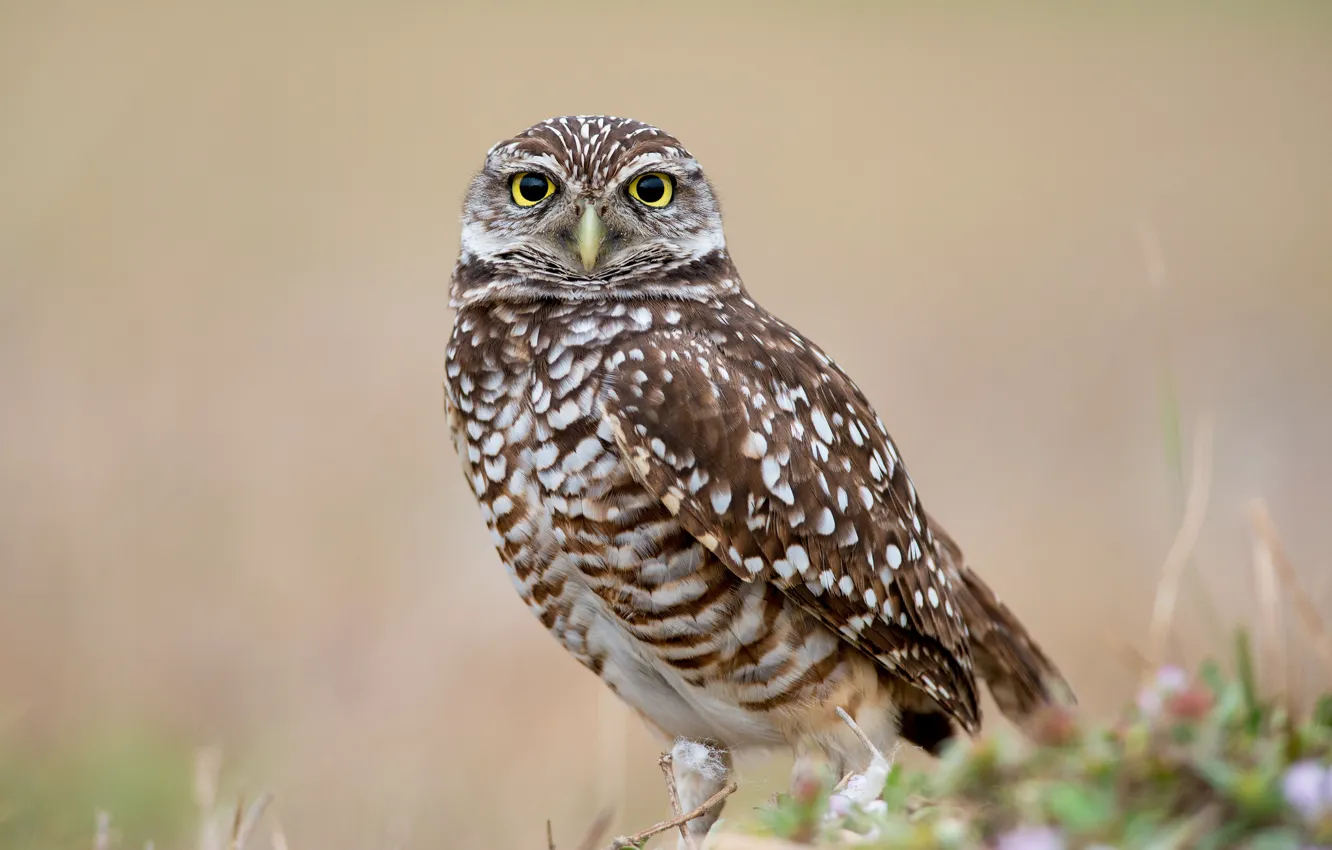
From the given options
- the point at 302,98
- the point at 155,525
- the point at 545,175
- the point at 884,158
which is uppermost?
the point at 302,98

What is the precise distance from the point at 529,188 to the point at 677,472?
3.03 feet

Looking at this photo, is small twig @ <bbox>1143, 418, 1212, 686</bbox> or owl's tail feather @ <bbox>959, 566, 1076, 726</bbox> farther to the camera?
owl's tail feather @ <bbox>959, 566, 1076, 726</bbox>

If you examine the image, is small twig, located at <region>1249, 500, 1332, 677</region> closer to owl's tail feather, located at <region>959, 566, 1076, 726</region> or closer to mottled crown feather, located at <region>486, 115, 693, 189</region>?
owl's tail feather, located at <region>959, 566, 1076, 726</region>

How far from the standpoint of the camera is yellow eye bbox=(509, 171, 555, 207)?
3.73 m

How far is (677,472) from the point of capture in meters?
3.29

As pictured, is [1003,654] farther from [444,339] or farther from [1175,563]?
[444,339]

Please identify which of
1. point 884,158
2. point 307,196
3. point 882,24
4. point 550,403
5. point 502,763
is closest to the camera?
point 550,403

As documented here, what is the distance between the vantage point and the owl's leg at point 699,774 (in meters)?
3.73

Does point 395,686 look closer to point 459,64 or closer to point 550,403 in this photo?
point 550,403

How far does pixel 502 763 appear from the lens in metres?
6.07

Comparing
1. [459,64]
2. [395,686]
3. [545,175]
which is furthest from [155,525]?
[459,64]

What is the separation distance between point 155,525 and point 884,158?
10347mm

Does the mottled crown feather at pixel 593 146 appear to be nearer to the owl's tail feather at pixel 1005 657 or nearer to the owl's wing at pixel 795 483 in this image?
the owl's wing at pixel 795 483

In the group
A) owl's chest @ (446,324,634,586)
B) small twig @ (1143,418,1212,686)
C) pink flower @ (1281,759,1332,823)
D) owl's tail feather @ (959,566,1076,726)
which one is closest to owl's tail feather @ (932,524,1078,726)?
owl's tail feather @ (959,566,1076,726)
